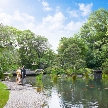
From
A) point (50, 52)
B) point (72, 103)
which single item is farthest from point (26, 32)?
point (72, 103)

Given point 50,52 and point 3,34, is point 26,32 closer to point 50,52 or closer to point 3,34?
point 50,52

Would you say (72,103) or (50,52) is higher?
(50,52)

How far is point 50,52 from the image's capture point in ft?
237

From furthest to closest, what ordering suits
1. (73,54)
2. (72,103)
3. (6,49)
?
(73,54) → (6,49) → (72,103)

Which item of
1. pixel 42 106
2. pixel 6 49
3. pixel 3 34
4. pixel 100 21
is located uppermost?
pixel 100 21

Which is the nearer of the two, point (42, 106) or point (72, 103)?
point (42, 106)

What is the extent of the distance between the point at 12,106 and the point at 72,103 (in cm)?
466

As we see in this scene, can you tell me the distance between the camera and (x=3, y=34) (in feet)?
85.5

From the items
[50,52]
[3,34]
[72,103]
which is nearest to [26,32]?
[50,52]

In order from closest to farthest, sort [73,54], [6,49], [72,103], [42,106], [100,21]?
[42,106], [72,103], [6,49], [73,54], [100,21]

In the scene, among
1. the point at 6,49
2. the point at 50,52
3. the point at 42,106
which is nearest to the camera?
the point at 42,106

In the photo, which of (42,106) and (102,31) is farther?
(102,31)

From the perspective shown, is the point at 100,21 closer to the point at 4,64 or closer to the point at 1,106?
the point at 4,64

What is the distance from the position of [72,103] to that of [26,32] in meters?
52.6
